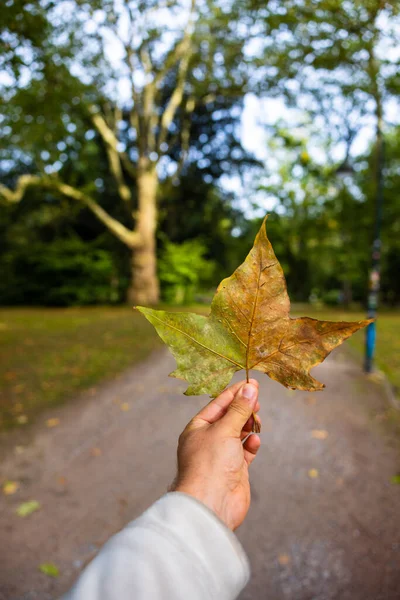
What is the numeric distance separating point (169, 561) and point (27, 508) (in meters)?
3.95

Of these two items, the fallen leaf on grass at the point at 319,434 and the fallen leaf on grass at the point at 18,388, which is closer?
the fallen leaf on grass at the point at 319,434

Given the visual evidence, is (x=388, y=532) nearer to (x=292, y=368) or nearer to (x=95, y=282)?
(x=292, y=368)

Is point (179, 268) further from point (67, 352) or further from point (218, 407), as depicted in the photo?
point (218, 407)

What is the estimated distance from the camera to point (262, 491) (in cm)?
439

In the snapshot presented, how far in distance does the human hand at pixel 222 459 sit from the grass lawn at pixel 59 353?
5.72 meters

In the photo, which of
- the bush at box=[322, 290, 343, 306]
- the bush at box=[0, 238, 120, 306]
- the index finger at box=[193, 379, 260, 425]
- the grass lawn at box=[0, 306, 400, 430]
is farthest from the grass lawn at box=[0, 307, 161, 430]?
the bush at box=[322, 290, 343, 306]

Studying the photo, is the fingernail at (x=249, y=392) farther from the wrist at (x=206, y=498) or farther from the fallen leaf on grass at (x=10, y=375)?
the fallen leaf on grass at (x=10, y=375)

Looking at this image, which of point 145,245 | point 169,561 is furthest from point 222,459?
point 145,245

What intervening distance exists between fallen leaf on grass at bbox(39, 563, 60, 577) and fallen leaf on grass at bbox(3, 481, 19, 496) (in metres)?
1.16

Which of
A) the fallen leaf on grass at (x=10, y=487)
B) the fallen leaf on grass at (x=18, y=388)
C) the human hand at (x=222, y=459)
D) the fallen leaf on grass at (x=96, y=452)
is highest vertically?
the human hand at (x=222, y=459)

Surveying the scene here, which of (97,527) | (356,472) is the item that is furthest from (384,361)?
(97,527)

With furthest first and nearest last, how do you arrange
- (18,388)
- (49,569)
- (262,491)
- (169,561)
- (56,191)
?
(56,191) → (18,388) → (262,491) → (49,569) → (169,561)

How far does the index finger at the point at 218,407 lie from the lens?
3.57 ft

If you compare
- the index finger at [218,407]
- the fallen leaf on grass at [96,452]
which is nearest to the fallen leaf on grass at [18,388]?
the fallen leaf on grass at [96,452]
